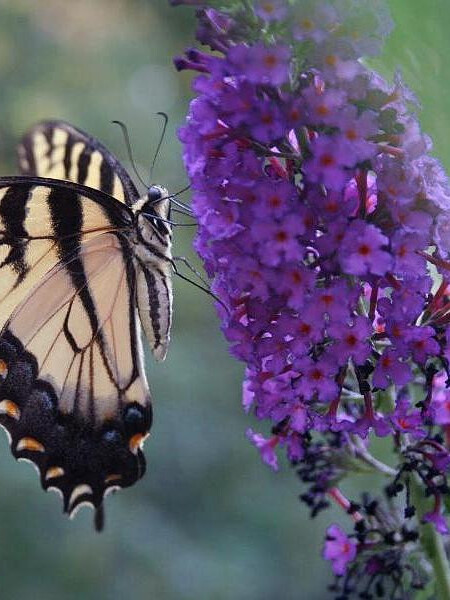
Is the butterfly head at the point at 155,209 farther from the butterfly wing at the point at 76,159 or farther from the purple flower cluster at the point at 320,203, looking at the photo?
the purple flower cluster at the point at 320,203

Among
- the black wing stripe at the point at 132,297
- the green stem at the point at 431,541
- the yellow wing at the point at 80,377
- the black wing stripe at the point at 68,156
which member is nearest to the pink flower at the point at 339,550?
the green stem at the point at 431,541

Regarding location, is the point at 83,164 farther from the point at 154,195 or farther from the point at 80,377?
the point at 80,377

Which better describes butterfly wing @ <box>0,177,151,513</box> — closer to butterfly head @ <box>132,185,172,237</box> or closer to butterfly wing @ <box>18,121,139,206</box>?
butterfly head @ <box>132,185,172,237</box>

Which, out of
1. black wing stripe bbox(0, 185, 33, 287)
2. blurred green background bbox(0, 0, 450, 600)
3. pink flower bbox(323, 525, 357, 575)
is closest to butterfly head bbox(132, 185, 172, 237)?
black wing stripe bbox(0, 185, 33, 287)

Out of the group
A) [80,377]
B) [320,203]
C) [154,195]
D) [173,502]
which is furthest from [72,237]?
[173,502]

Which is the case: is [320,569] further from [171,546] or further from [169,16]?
[169,16]

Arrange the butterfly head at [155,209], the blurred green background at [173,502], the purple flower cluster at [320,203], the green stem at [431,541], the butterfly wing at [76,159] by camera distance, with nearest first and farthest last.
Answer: the purple flower cluster at [320,203] < the green stem at [431,541] < the butterfly head at [155,209] < the butterfly wing at [76,159] < the blurred green background at [173,502]

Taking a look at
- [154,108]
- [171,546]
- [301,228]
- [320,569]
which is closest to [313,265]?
[301,228]
